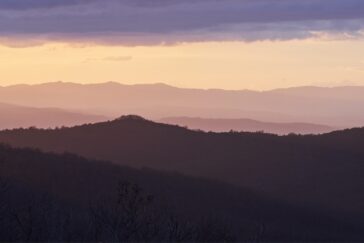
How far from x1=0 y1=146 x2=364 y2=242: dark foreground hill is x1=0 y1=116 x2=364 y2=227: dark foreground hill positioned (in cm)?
391

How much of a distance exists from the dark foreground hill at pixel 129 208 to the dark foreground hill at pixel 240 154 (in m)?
3.91

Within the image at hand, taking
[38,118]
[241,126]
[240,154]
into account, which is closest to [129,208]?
[240,154]

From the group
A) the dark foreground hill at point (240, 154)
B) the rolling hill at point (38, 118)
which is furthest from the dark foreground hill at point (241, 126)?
the dark foreground hill at point (240, 154)

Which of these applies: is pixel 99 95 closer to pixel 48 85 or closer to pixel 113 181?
pixel 48 85

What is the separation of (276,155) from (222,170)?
313cm

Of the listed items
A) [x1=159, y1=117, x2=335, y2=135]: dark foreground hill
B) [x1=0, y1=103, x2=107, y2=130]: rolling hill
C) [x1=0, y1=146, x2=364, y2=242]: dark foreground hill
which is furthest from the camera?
[x1=159, y1=117, x2=335, y2=135]: dark foreground hill

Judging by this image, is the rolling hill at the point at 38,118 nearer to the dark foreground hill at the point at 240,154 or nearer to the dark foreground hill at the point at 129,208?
the dark foreground hill at the point at 240,154

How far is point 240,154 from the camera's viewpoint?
46.0 meters

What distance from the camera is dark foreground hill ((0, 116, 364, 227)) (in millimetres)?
40125

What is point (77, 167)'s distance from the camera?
34719mm

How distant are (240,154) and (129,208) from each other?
31.5 m

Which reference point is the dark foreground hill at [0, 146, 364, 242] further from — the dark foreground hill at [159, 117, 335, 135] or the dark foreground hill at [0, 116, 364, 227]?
the dark foreground hill at [159, 117, 335, 135]

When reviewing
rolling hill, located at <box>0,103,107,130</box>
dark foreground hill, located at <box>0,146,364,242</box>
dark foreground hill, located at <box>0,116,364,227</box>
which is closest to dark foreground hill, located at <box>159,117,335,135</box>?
rolling hill, located at <box>0,103,107,130</box>

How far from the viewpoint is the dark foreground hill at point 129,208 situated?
14570 mm
